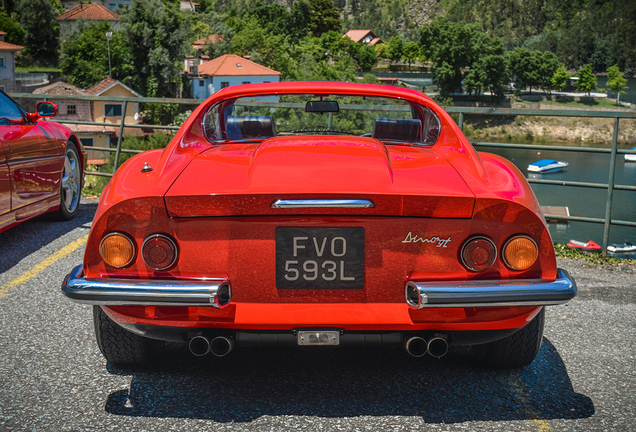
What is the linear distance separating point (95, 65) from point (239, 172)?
79.8 m

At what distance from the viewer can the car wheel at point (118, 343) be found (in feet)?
9.14

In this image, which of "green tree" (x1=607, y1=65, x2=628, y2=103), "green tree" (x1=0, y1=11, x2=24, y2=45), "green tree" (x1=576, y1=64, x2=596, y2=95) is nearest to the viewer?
"green tree" (x1=0, y1=11, x2=24, y2=45)

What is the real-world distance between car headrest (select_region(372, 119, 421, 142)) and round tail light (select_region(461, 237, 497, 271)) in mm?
1275

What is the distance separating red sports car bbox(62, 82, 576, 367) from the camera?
7.47 ft

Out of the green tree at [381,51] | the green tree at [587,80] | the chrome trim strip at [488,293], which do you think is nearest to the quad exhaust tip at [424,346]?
the chrome trim strip at [488,293]

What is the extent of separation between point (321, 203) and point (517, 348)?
1322 mm

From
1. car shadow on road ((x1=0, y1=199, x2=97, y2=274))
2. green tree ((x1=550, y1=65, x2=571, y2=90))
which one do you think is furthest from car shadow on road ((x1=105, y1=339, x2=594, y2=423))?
green tree ((x1=550, y1=65, x2=571, y2=90))

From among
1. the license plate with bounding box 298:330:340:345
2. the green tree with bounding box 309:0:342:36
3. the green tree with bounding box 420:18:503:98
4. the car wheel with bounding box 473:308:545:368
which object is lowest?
the car wheel with bounding box 473:308:545:368

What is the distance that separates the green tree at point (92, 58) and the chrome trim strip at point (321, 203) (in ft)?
241

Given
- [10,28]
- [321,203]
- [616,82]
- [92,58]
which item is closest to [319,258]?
[321,203]

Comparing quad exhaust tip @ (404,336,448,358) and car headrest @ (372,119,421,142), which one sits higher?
car headrest @ (372,119,421,142)

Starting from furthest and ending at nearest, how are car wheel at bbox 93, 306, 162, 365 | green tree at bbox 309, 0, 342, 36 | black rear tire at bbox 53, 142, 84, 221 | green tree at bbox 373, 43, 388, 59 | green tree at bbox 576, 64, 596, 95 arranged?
A: green tree at bbox 373, 43, 388, 59 → green tree at bbox 309, 0, 342, 36 → green tree at bbox 576, 64, 596, 95 → black rear tire at bbox 53, 142, 84, 221 → car wheel at bbox 93, 306, 162, 365

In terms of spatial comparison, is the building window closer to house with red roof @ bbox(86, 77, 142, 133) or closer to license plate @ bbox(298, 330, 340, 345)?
house with red roof @ bbox(86, 77, 142, 133)

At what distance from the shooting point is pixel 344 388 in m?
2.77
